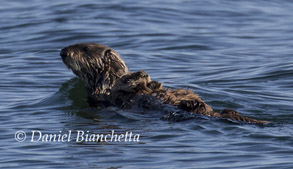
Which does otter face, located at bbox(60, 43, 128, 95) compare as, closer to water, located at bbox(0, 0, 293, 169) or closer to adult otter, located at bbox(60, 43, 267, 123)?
adult otter, located at bbox(60, 43, 267, 123)

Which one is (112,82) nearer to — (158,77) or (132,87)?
(132,87)

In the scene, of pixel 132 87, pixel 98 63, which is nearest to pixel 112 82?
pixel 98 63

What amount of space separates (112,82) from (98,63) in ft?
1.14

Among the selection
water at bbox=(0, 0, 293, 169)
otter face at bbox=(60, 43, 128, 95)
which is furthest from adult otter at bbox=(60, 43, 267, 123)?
water at bbox=(0, 0, 293, 169)

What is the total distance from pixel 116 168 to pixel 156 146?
0.77m

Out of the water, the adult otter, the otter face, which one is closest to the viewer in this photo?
Result: the water

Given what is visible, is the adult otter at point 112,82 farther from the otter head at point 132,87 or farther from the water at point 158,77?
the water at point 158,77

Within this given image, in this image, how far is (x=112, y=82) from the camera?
359 inches

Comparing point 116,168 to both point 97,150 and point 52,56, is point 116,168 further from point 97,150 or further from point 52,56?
point 52,56

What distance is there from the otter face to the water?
0.54 meters

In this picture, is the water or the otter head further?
the otter head

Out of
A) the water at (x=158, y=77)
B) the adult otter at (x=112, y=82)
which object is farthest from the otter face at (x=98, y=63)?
the water at (x=158, y=77)

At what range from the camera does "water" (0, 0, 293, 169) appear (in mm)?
6836

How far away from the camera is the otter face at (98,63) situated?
29.9 ft
